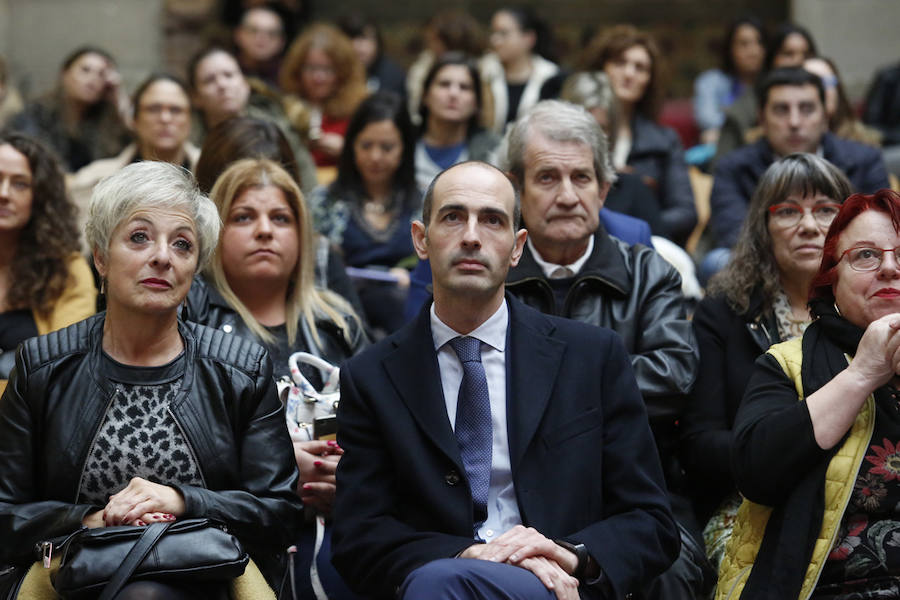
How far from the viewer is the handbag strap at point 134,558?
3.14 meters

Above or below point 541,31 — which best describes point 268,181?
below

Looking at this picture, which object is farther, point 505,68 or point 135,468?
point 505,68

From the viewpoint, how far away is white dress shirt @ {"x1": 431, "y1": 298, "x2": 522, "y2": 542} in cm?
346

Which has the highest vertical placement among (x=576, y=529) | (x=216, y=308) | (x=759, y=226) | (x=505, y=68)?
(x=505, y=68)

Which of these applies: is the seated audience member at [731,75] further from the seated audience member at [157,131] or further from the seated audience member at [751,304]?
the seated audience member at [751,304]

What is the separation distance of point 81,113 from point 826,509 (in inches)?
218

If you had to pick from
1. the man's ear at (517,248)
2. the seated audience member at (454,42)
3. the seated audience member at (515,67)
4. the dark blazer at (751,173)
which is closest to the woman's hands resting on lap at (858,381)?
the man's ear at (517,248)

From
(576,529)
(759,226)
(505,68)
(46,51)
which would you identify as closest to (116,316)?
(576,529)

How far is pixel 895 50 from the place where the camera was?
9.42 metres

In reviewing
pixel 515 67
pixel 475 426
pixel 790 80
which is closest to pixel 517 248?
pixel 475 426

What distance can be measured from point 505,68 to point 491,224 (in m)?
5.02

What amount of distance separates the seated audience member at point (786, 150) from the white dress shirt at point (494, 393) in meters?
2.67

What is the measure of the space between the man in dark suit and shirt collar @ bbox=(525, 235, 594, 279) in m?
0.83

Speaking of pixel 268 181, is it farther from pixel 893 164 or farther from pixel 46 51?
pixel 46 51
